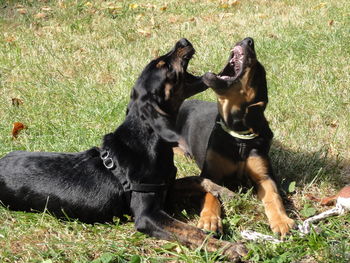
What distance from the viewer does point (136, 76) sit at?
710 cm

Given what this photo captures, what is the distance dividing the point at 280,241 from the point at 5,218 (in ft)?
7.15

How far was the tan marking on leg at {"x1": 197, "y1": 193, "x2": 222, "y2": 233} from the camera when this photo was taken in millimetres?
3811

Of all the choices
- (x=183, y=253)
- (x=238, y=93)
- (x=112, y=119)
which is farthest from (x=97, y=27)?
(x=183, y=253)

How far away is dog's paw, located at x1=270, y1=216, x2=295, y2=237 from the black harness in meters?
0.88

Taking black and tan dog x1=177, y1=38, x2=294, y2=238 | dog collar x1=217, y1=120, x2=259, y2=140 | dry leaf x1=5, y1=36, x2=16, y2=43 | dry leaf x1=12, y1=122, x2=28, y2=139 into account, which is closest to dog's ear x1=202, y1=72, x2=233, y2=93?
black and tan dog x1=177, y1=38, x2=294, y2=238

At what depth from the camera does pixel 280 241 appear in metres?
3.62

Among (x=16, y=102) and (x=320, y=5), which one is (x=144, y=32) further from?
(x=320, y=5)

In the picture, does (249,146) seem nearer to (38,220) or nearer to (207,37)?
(38,220)

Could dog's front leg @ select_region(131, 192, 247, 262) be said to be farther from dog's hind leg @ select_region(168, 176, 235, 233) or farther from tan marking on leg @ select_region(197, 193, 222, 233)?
dog's hind leg @ select_region(168, 176, 235, 233)

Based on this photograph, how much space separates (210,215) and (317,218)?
806 mm

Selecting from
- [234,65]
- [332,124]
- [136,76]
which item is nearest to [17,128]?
[136,76]

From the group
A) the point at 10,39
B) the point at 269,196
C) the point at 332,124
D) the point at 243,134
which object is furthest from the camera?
the point at 10,39

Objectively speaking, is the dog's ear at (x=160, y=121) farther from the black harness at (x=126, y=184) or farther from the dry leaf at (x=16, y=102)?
the dry leaf at (x=16, y=102)

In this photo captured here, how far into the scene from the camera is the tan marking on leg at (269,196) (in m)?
3.82
